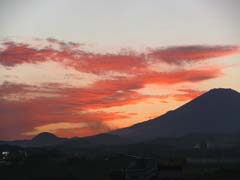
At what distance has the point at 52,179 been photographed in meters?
101

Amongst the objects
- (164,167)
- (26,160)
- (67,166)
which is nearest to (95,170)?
(67,166)

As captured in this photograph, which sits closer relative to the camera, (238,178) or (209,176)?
(238,178)

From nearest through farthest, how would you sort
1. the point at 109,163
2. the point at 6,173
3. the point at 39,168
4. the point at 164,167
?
the point at 164,167 → the point at 6,173 → the point at 39,168 → the point at 109,163

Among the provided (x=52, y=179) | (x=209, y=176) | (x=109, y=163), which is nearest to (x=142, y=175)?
(x=209, y=176)

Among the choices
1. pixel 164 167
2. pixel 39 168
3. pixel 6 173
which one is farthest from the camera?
pixel 39 168

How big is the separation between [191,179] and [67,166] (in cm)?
Result: 4717

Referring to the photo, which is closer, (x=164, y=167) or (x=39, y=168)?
(x=164, y=167)

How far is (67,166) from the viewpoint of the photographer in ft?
422

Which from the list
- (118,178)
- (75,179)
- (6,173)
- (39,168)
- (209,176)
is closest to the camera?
(118,178)

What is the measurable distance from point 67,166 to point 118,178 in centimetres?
4548

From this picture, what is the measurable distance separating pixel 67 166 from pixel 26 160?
19.0 m

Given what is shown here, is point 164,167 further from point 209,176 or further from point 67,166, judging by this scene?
point 67,166

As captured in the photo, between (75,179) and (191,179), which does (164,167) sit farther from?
(75,179)

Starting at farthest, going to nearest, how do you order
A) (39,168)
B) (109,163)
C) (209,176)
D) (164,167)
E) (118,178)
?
(109,163) → (39,168) → (209,176) → (118,178) → (164,167)
